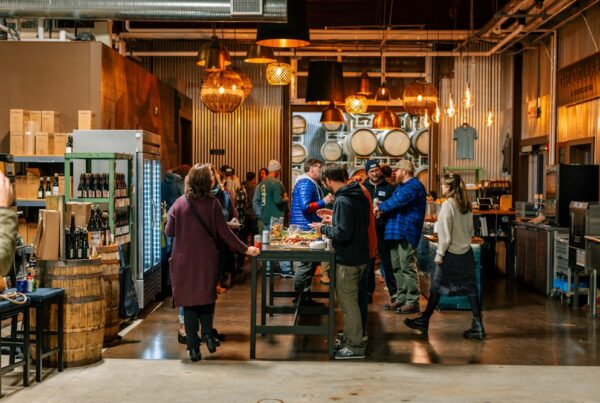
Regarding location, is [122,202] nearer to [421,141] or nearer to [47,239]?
[47,239]

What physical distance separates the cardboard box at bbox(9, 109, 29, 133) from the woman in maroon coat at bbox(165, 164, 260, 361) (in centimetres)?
326

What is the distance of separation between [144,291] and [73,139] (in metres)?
1.89

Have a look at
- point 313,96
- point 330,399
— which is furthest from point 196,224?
point 313,96

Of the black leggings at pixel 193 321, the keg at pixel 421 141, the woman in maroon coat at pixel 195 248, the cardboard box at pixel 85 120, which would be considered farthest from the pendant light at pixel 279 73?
the keg at pixel 421 141

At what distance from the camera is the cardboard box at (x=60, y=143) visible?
883 cm

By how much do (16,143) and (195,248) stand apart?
353 centimetres

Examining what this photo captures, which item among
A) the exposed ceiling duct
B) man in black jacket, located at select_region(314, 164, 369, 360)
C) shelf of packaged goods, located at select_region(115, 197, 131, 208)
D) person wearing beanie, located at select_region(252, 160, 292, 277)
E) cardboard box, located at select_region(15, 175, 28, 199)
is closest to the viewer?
man in black jacket, located at select_region(314, 164, 369, 360)

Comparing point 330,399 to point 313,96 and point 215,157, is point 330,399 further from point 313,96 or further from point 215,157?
point 215,157

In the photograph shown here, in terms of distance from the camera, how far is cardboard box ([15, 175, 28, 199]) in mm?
8773

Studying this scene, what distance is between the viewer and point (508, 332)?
7910 mm

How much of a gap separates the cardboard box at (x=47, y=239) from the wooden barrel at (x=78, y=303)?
0.25ft

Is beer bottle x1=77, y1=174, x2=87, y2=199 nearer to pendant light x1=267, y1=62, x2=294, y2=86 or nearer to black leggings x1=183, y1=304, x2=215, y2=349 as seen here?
Result: black leggings x1=183, y1=304, x2=215, y2=349

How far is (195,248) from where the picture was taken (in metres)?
6.33

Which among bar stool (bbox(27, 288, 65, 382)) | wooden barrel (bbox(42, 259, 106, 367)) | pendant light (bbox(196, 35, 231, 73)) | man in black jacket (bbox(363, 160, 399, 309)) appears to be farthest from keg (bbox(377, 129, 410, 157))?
bar stool (bbox(27, 288, 65, 382))
